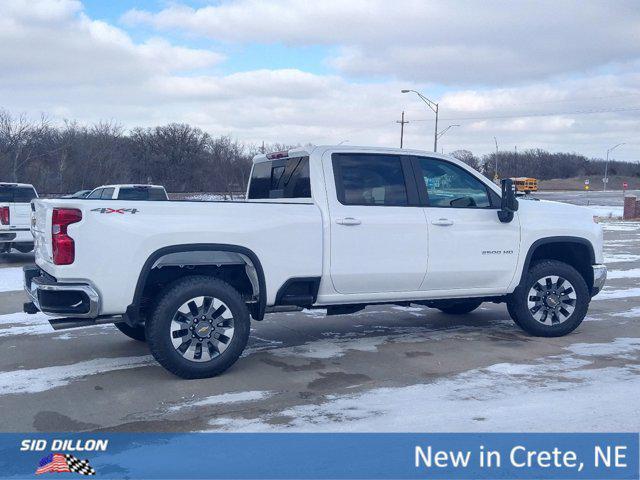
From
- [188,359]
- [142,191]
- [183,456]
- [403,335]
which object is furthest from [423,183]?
[142,191]

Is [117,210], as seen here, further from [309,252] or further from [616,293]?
[616,293]

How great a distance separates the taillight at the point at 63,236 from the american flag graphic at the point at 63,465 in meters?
1.72

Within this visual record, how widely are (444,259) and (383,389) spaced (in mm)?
1868

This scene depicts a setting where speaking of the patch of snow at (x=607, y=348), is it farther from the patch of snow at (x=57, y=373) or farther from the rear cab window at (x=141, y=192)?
the rear cab window at (x=141, y=192)

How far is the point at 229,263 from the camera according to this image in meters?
6.20

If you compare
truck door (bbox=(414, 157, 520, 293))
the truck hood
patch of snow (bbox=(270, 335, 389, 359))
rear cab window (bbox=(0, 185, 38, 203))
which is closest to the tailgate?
rear cab window (bbox=(0, 185, 38, 203))

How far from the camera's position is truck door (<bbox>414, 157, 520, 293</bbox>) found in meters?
7.16

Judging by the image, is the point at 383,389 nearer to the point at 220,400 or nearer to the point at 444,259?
the point at 220,400

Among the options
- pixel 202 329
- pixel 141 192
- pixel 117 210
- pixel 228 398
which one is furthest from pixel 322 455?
pixel 141 192

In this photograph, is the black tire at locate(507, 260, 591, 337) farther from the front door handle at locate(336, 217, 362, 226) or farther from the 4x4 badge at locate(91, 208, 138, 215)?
the 4x4 badge at locate(91, 208, 138, 215)

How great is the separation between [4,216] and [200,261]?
10.7 meters

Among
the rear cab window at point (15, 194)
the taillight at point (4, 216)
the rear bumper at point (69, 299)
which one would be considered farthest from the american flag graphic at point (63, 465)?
the rear cab window at point (15, 194)

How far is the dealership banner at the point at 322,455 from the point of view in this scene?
4.18 m

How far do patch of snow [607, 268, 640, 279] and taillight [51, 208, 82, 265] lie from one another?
10.3 meters
